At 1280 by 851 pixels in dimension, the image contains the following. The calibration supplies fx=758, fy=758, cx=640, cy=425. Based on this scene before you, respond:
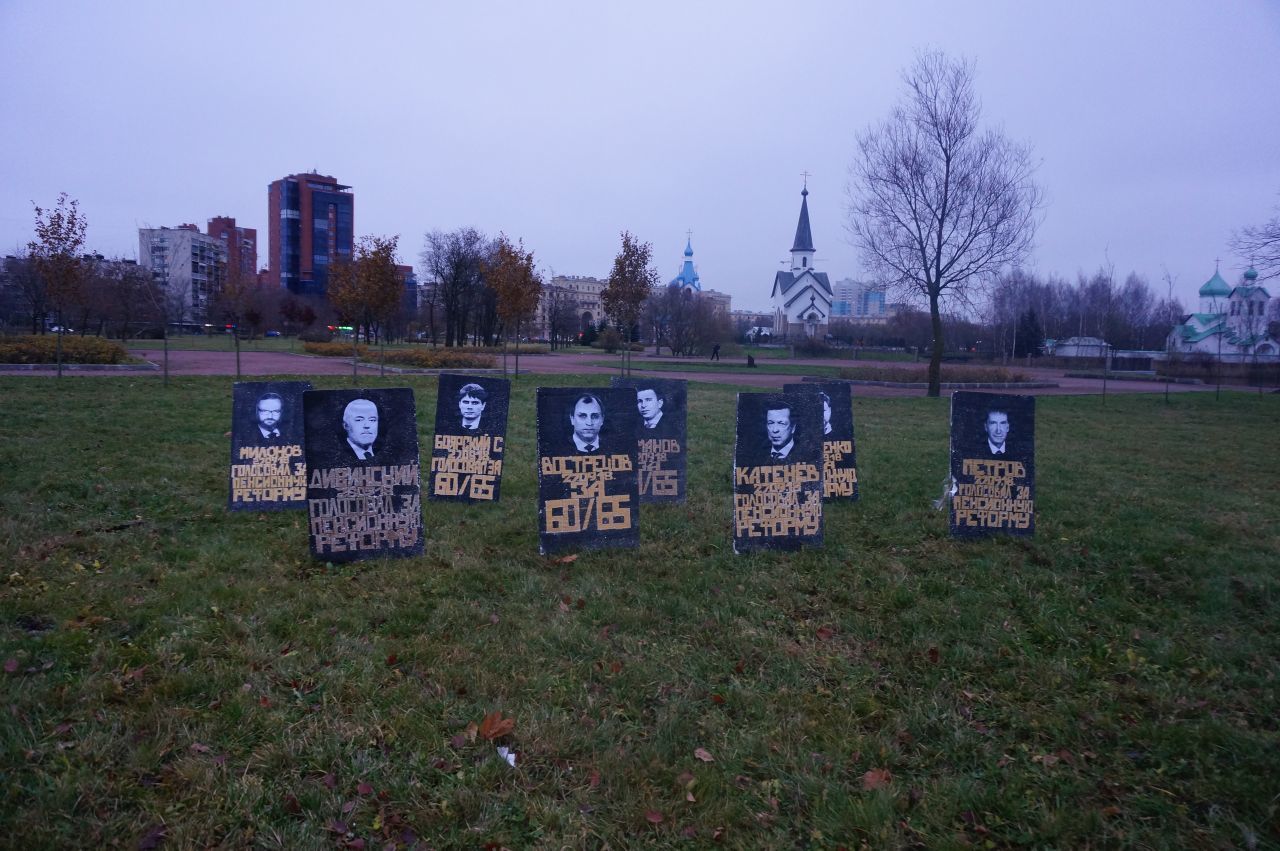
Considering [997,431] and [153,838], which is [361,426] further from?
[997,431]

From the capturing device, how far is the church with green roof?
4150cm

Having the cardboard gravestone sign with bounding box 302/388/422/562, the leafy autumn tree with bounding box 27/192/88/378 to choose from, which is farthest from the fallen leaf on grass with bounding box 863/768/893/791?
the leafy autumn tree with bounding box 27/192/88/378

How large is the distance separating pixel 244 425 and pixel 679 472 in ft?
14.6

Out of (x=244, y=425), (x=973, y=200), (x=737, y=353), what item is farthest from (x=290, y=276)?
(x=244, y=425)

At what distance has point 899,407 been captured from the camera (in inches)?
794

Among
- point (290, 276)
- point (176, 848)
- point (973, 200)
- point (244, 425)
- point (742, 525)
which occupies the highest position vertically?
point (290, 276)

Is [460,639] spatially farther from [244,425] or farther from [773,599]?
[244,425]

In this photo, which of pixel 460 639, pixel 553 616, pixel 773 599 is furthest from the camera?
pixel 773 599

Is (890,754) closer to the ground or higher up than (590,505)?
closer to the ground

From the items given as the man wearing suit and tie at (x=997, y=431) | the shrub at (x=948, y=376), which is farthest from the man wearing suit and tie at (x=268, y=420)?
the shrub at (x=948, y=376)

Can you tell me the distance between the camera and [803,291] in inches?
3162

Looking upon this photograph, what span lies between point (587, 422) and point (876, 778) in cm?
380

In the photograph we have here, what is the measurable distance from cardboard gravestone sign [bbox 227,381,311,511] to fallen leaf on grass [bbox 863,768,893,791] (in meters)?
5.96

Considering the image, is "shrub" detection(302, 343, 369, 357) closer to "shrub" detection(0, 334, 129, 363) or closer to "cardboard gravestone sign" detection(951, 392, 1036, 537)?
"shrub" detection(0, 334, 129, 363)
